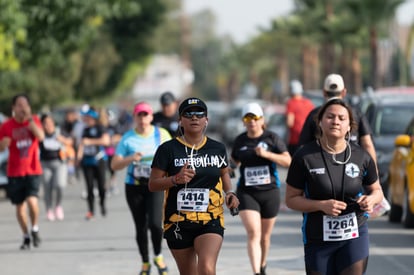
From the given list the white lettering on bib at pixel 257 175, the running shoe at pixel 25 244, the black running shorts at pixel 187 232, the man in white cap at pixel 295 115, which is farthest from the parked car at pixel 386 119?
the black running shorts at pixel 187 232

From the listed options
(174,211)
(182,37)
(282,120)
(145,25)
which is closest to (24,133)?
(174,211)

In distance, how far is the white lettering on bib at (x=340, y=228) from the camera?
729 centimetres

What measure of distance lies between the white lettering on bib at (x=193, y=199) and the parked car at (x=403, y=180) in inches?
265

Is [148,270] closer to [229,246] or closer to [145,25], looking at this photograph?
[229,246]

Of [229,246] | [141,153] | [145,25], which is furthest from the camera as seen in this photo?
[145,25]

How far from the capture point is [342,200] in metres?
7.35

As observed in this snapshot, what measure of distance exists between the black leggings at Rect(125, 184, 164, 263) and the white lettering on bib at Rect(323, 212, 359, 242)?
4395 millimetres

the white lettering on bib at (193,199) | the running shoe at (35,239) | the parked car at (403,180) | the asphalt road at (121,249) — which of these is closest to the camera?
the white lettering on bib at (193,199)

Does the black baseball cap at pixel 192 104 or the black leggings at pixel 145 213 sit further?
the black leggings at pixel 145 213

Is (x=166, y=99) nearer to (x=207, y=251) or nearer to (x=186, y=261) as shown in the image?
(x=186, y=261)

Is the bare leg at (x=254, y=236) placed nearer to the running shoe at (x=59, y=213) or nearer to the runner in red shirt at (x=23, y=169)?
the runner in red shirt at (x=23, y=169)

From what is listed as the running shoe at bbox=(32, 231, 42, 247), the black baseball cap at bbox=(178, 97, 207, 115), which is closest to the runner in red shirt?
the running shoe at bbox=(32, 231, 42, 247)

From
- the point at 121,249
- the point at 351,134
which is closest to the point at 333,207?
the point at 351,134

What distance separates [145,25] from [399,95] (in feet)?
117
